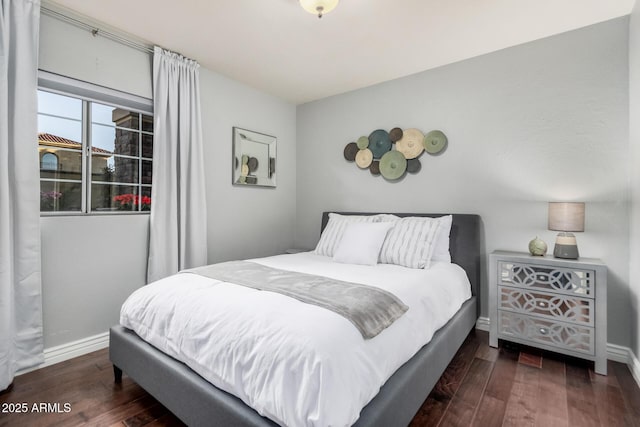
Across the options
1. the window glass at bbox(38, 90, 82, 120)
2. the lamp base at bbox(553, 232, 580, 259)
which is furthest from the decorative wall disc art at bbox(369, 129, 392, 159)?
the window glass at bbox(38, 90, 82, 120)

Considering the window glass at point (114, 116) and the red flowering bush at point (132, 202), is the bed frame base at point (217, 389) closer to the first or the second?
the red flowering bush at point (132, 202)

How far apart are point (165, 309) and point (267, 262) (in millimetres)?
955

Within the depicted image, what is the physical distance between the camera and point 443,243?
2.61 m

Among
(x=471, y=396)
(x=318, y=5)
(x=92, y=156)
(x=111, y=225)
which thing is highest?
(x=318, y=5)

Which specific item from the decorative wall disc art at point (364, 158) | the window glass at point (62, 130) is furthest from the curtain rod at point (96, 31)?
the decorative wall disc art at point (364, 158)

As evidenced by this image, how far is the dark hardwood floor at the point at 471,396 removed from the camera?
155 cm

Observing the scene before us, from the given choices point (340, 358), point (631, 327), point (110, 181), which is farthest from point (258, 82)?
point (631, 327)

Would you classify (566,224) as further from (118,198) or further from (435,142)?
(118,198)

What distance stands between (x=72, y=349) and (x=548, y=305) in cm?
351

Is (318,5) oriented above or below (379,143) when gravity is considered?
above

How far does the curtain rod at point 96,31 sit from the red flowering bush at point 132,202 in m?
1.26

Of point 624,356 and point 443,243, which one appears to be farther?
point 443,243

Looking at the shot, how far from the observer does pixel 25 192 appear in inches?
76.8

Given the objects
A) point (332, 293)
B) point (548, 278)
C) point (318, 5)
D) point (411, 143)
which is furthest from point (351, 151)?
point (332, 293)
